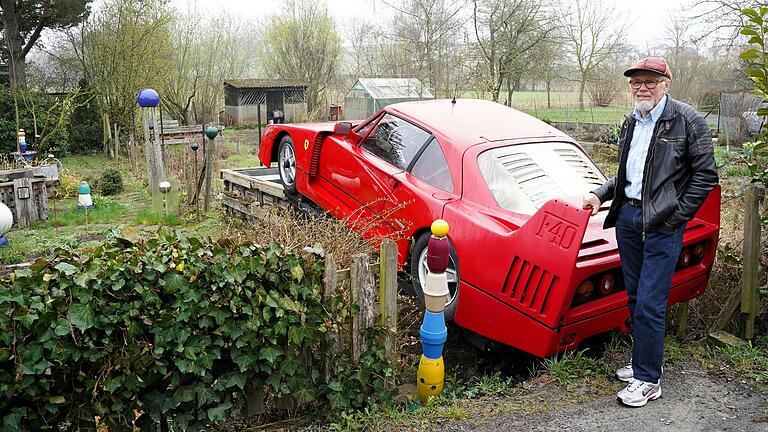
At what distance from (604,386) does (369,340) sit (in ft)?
5.15

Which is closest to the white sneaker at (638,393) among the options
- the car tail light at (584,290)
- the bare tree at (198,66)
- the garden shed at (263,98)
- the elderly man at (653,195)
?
the elderly man at (653,195)

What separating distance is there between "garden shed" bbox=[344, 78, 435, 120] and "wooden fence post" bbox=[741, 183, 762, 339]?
20.1m

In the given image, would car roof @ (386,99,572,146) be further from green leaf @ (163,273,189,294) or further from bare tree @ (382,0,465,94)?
bare tree @ (382,0,465,94)

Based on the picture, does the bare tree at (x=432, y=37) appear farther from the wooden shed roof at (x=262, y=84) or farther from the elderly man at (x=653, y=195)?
the elderly man at (x=653, y=195)

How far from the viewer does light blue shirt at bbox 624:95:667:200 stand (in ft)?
12.2

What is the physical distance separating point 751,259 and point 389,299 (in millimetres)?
2728

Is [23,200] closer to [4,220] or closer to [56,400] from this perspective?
[4,220]

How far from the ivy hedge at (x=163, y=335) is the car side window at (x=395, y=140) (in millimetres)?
2134

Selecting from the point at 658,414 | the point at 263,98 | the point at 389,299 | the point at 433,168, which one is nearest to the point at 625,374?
the point at 658,414

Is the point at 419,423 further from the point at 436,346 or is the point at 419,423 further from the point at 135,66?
the point at 135,66

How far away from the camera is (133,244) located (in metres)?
3.60

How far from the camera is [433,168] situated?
5.48m

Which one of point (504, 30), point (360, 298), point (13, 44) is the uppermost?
point (504, 30)

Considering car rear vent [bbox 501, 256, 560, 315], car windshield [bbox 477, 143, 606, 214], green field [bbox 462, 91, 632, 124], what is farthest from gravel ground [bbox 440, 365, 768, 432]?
green field [bbox 462, 91, 632, 124]
